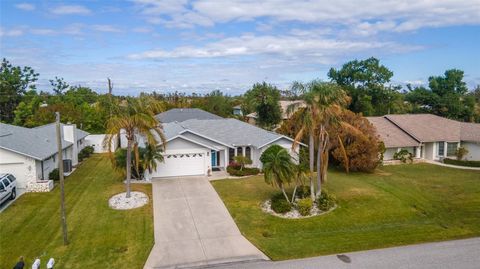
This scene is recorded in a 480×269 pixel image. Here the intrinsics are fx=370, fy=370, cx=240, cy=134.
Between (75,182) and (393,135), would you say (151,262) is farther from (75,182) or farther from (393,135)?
(393,135)

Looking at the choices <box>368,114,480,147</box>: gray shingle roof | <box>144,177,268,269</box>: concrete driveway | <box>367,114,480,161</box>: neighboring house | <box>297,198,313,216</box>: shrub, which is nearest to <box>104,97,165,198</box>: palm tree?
<box>144,177,268,269</box>: concrete driveway

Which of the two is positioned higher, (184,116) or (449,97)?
(449,97)

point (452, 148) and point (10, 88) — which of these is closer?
point (452, 148)

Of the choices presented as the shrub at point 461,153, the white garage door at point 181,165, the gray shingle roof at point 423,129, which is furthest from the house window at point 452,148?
the white garage door at point 181,165

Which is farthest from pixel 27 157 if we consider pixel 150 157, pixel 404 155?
pixel 404 155

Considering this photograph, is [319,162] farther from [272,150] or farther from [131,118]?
[131,118]

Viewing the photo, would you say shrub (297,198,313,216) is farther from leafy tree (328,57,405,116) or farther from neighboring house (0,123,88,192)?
leafy tree (328,57,405,116)

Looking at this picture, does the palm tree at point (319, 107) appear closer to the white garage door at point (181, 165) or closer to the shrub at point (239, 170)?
the shrub at point (239, 170)
